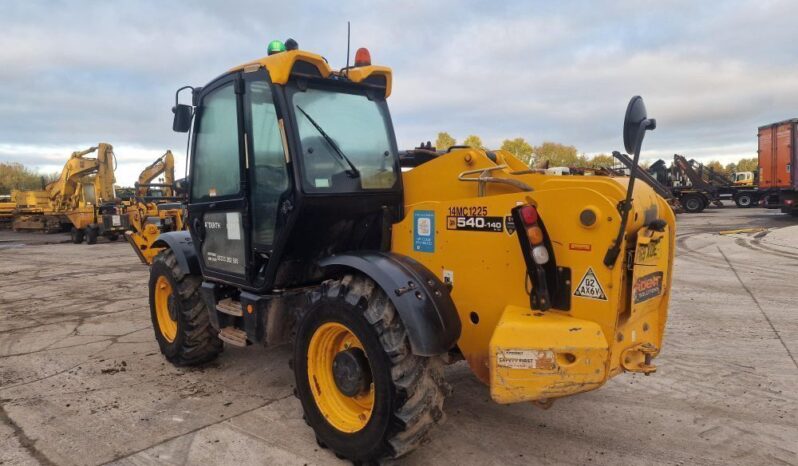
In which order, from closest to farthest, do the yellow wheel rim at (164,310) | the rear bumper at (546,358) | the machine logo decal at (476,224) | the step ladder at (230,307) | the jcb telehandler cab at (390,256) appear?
the rear bumper at (546,358)
the jcb telehandler cab at (390,256)
the machine logo decal at (476,224)
the step ladder at (230,307)
the yellow wheel rim at (164,310)

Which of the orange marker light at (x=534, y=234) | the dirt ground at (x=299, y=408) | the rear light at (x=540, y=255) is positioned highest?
the orange marker light at (x=534, y=234)

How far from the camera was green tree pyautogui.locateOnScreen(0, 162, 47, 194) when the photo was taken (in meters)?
65.3

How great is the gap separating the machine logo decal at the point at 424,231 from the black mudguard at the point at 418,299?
0.60ft

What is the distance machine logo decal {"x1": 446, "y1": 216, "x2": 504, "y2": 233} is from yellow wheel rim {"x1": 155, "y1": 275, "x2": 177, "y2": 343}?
323cm

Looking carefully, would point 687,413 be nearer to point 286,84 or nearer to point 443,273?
point 443,273

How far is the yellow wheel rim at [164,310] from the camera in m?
5.02

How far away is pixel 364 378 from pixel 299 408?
3.39ft

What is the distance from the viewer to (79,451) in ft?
10.5

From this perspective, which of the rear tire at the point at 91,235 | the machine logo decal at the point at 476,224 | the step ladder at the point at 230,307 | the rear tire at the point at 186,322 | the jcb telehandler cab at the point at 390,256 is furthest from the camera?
the rear tire at the point at 91,235

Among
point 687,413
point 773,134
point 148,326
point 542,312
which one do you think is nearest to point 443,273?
point 542,312

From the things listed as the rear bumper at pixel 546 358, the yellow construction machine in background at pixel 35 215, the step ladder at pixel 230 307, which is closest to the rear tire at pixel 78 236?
the yellow construction machine in background at pixel 35 215

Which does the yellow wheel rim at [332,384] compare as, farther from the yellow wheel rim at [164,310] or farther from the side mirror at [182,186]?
the yellow wheel rim at [164,310]

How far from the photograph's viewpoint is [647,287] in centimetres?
282

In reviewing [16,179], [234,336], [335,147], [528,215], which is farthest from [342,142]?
[16,179]
